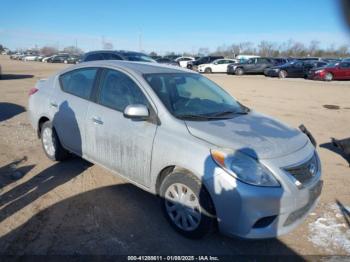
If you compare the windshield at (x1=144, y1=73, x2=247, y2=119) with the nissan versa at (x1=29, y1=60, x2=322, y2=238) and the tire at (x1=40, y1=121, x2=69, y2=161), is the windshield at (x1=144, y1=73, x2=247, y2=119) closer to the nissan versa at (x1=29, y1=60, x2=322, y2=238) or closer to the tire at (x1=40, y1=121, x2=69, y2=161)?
the nissan versa at (x1=29, y1=60, x2=322, y2=238)

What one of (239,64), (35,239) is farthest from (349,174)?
(239,64)

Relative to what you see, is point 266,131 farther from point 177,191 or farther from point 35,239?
point 35,239

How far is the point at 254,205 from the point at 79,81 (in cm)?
312

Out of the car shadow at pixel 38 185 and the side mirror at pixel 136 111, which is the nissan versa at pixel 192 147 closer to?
the side mirror at pixel 136 111

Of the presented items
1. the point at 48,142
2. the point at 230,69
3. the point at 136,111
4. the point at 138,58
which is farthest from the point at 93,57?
the point at 230,69

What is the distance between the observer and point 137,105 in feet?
12.0

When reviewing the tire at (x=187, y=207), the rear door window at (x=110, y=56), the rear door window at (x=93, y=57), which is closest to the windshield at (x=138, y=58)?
the rear door window at (x=110, y=56)

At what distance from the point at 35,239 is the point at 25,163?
236 centimetres

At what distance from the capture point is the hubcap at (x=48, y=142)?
209 inches

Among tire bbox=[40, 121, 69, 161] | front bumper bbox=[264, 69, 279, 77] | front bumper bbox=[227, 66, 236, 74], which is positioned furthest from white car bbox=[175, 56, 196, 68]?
tire bbox=[40, 121, 69, 161]

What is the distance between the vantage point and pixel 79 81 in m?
4.89

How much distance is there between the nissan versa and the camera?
10.00 ft

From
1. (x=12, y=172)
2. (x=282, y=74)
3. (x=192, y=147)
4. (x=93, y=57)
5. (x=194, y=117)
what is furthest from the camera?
(x=282, y=74)

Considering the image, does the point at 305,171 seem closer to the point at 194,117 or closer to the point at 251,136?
the point at 251,136
